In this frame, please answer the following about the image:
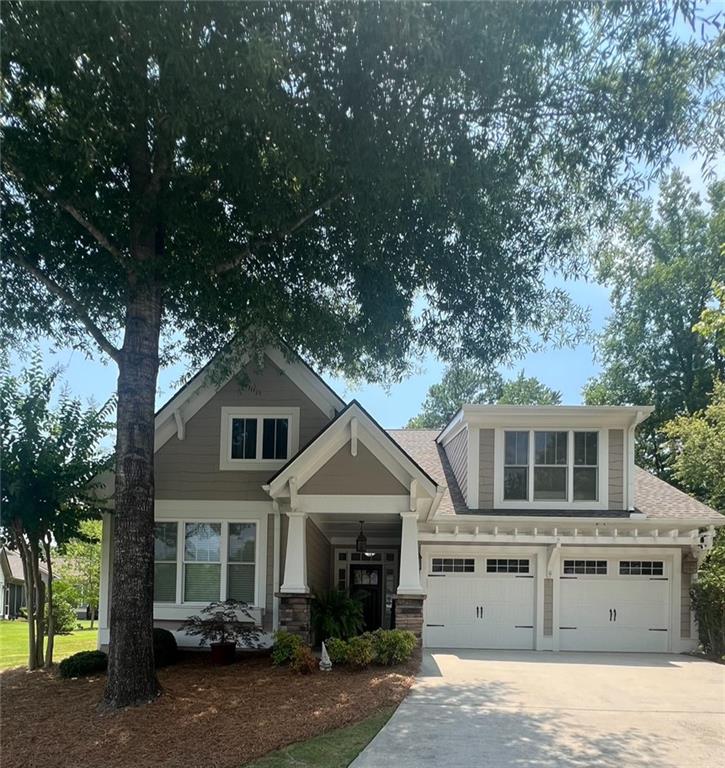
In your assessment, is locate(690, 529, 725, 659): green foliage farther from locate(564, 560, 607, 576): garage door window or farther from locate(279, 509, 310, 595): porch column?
locate(279, 509, 310, 595): porch column

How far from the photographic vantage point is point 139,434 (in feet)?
28.8

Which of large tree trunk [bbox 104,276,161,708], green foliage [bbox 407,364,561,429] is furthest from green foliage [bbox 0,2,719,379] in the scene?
green foliage [bbox 407,364,561,429]

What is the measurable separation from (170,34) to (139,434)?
476 cm

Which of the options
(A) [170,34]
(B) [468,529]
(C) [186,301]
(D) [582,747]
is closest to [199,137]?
(A) [170,34]

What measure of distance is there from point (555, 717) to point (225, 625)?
19.8ft

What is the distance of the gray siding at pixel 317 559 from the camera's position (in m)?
13.4

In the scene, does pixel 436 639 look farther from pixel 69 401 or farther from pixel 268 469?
pixel 69 401

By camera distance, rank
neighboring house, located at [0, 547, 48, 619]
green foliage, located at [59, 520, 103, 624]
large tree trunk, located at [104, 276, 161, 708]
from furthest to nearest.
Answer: neighboring house, located at [0, 547, 48, 619], green foliage, located at [59, 520, 103, 624], large tree trunk, located at [104, 276, 161, 708]

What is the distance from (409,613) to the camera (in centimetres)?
1143

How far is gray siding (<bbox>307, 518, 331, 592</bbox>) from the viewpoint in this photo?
1341 centimetres

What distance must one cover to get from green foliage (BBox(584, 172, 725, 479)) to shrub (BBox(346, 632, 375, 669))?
19.6m

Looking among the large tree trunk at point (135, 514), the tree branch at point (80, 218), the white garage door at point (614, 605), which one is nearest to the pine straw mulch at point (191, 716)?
the large tree trunk at point (135, 514)

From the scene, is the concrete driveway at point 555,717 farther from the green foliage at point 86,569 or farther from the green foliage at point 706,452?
Result: the green foliage at point 86,569

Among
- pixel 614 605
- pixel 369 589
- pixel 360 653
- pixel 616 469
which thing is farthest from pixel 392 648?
pixel 616 469
